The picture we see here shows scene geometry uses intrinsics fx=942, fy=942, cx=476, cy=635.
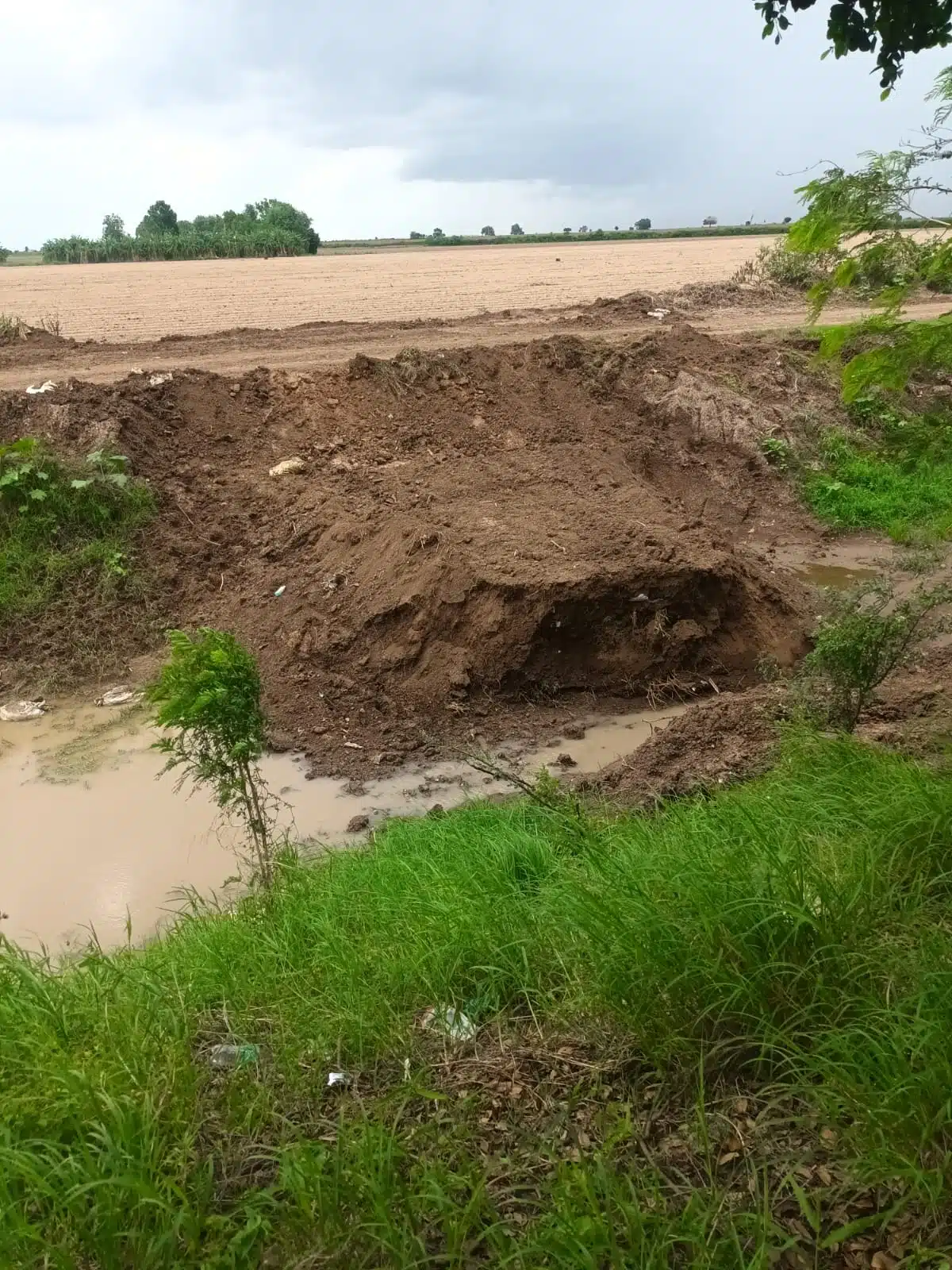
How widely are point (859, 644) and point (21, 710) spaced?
6528 millimetres

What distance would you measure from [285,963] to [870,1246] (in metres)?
2.21

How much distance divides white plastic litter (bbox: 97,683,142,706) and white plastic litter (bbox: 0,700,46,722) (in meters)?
0.47

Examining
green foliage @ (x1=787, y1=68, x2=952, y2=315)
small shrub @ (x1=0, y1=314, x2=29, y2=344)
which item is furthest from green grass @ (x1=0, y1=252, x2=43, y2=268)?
green foliage @ (x1=787, y1=68, x2=952, y2=315)

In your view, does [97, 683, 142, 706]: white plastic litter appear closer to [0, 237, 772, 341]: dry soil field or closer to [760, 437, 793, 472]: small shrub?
[760, 437, 793, 472]: small shrub

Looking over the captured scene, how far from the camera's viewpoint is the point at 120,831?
6324mm

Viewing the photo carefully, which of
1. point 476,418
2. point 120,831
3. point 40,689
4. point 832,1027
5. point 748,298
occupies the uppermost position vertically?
point 748,298

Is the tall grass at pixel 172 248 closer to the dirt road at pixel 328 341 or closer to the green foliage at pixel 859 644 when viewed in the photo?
the dirt road at pixel 328 341

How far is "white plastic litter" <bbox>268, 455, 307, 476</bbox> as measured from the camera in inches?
418

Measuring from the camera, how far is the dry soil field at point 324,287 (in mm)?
19984

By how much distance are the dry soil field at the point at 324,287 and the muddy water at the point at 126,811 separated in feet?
37.4

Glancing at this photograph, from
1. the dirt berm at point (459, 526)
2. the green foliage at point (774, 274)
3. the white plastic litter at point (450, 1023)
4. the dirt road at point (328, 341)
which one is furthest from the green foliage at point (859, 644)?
the green foliage at point (774, 274)

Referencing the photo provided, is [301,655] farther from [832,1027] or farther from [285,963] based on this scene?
[832,1027]

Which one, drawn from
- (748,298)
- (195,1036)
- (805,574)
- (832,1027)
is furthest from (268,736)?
(748,298)

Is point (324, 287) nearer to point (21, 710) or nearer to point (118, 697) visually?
point (118, 697)
